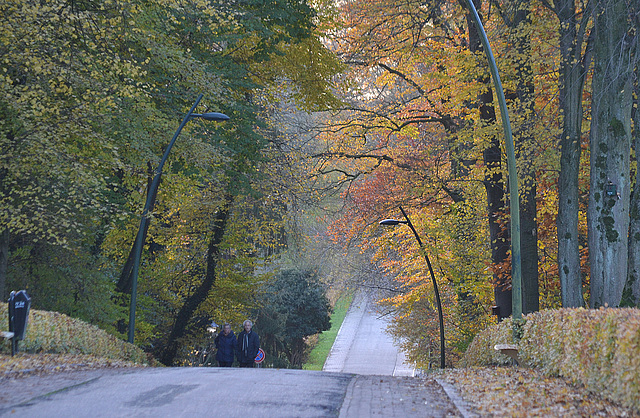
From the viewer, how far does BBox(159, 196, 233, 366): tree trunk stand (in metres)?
26.8

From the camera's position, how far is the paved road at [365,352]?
38.2 meters

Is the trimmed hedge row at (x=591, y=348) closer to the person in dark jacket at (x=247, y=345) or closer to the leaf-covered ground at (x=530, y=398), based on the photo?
the leaf-covered ground at (x=530, y=398)

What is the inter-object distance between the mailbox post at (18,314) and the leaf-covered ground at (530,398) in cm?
745

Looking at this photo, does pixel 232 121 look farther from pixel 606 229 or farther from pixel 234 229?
pixel 606 229

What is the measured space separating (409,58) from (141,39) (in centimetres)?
1015

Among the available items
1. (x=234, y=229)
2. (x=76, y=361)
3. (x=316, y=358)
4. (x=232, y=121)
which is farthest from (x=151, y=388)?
(x=316, y=358)

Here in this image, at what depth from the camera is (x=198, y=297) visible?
26.9 meters

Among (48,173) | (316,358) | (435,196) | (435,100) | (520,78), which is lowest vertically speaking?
(316,358)

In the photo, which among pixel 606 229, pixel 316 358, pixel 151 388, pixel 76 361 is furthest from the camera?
pixel 316 358

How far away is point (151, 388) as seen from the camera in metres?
9.27

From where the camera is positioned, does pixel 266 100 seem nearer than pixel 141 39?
No

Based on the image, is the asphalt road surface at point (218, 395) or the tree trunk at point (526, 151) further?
the tree trunk at point (526, 151)

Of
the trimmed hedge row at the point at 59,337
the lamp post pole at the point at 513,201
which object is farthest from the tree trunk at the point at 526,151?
the trimmed hedge row at the point at 59,337

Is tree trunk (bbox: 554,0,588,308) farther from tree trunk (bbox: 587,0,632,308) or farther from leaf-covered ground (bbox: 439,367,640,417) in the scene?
leaf-covered ground (bbox: 439,367,640,417)
